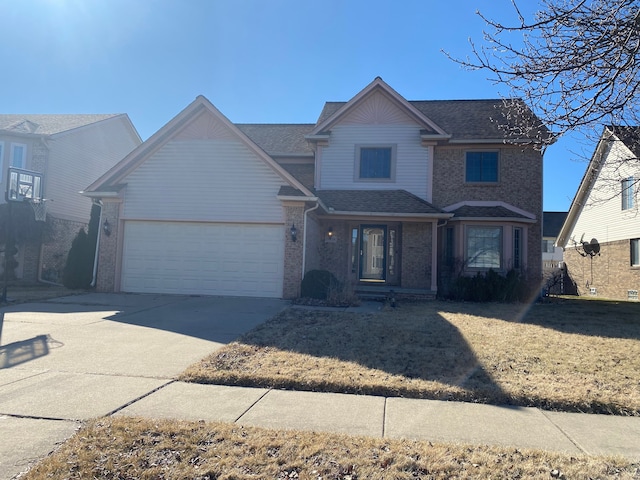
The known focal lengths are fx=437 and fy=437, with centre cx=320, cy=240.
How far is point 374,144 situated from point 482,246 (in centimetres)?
535

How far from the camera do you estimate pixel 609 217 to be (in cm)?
2088

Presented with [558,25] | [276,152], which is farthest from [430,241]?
[558,25]

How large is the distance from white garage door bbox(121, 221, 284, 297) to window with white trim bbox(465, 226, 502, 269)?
22.6ft

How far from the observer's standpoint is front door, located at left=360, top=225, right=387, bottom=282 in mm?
16281

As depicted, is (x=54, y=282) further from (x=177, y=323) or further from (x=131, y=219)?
(x=177, y=323)

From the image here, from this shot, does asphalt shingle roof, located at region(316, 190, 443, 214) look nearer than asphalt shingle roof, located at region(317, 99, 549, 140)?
Yes

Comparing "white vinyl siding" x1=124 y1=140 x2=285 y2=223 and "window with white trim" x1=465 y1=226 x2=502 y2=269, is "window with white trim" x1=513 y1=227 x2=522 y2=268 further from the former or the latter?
"white vinyl siding" x1=124 y1=140 x2=285 y2=223

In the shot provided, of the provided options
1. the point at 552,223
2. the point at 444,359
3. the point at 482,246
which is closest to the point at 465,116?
the point at 482,246

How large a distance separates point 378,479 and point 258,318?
6.72 metres

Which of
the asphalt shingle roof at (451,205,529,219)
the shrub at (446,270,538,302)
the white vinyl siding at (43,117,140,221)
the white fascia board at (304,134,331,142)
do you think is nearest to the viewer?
the shrub at (446,270,538,302)

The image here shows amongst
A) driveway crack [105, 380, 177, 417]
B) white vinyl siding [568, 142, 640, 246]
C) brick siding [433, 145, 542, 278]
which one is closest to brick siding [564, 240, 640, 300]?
white vinyl siding [568, 142, 640, 246]

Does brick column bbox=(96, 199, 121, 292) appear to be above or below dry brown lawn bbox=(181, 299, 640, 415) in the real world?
above

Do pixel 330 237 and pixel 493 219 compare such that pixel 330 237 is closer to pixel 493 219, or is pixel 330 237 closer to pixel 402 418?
pixel 493 219

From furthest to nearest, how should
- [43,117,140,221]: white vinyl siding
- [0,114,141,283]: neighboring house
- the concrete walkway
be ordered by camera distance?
[43,117,140,221]: white vinyl siding → [0,114,141,283]: neighboring house → the concrete walkway
